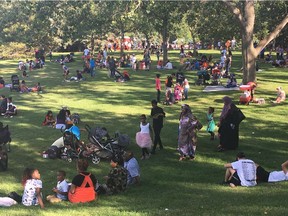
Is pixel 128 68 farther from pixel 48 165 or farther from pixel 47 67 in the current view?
pixel 48 165

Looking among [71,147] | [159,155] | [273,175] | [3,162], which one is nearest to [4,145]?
[3,162]

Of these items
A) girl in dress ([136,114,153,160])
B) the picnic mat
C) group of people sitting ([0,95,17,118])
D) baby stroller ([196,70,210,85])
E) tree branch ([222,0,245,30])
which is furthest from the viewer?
baby stroller ([196,70,210,85])

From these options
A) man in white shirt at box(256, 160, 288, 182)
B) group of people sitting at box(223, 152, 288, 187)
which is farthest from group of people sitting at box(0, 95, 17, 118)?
man in white shirt at box(256, 160, 288, 182)

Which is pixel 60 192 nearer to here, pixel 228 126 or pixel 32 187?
pixel 32 187

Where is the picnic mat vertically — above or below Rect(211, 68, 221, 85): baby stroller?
below

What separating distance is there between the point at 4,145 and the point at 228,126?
A: 7.35 meters

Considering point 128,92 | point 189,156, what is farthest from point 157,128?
point 128,92

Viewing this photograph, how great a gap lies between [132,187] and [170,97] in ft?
37.2

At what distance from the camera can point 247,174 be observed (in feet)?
30.9

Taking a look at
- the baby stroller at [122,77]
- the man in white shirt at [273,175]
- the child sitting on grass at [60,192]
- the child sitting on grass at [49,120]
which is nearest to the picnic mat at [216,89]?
the baby stroller at [122,77]

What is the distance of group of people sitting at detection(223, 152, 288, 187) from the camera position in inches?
371

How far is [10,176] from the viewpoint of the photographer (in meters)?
11.6

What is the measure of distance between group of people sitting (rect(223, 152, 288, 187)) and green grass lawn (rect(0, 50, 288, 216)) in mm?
282

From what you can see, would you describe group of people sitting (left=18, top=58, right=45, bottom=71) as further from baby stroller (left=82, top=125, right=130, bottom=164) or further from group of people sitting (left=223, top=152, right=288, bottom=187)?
group of people sitting (left=223, top=152, right=288, bottom=187)
